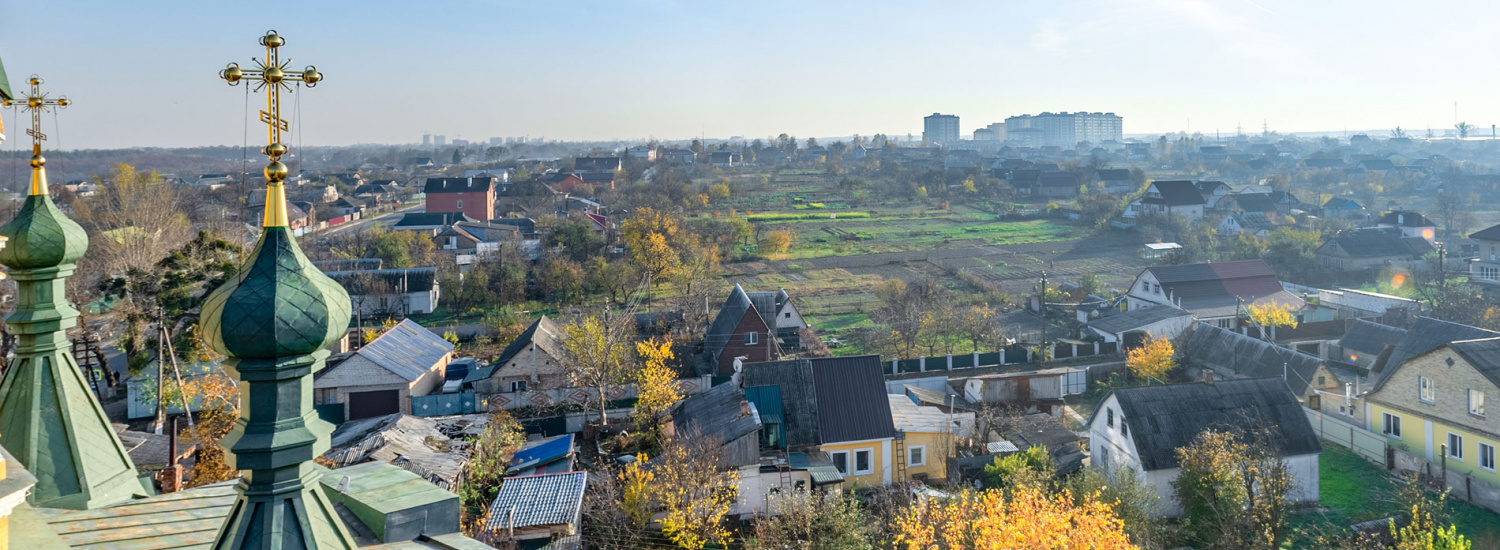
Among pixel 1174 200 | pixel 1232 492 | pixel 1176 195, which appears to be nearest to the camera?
pixel 1232 492

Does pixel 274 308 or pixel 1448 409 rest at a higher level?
pixel 274 308

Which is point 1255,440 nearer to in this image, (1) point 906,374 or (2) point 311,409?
(1) point 906,374

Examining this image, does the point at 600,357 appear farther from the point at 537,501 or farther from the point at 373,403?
the point at 537,501

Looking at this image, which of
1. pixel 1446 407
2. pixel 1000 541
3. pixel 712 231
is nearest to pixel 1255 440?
pixel 1446 407

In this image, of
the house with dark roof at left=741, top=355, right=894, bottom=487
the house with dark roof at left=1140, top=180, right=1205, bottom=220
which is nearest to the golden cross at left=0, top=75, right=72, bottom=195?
the house with dark roof at left=741, top=355, right=894, bottom=487

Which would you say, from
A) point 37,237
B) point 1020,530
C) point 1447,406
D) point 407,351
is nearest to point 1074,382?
point 1447,406

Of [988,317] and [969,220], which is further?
[969,220]

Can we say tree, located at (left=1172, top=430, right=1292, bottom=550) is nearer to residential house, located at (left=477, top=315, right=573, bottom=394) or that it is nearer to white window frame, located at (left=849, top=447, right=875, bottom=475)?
white window frame, located at (left=849, top=447, right=875, bottom=475)
